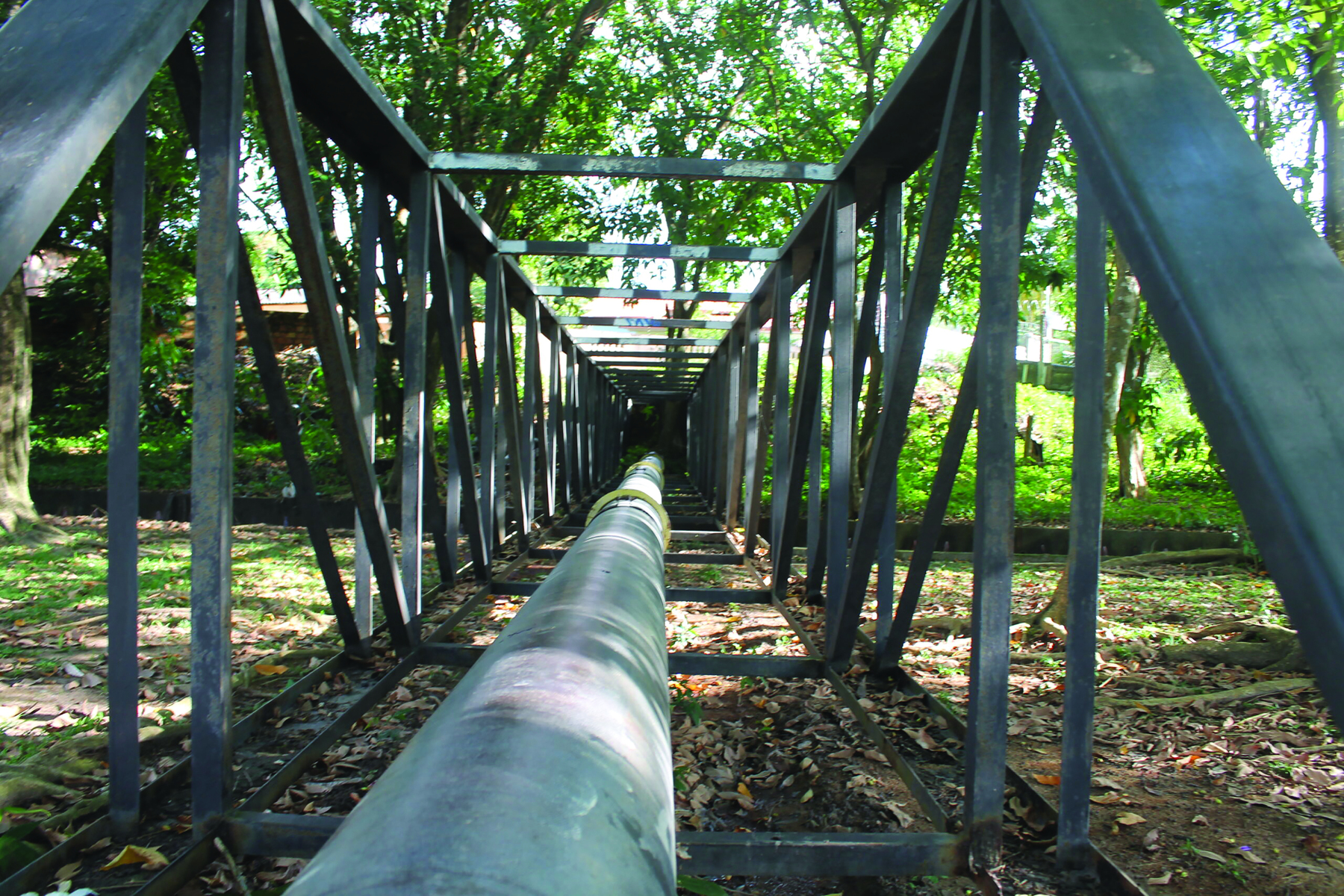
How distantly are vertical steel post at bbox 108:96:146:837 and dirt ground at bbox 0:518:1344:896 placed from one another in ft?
1.26

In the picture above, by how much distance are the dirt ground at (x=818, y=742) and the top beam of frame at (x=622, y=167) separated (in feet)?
7.93

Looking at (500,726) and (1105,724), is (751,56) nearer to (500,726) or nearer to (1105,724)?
(1105,724)

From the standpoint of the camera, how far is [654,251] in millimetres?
6391

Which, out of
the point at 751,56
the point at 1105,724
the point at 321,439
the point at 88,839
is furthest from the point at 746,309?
the point at 321,439

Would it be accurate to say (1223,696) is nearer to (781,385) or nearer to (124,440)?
(781,385)

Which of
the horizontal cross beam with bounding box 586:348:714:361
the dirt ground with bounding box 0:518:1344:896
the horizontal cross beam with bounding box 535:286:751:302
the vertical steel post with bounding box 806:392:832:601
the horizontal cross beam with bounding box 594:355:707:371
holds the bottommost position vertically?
the dirt ground with bounding box 0:518:1344:896

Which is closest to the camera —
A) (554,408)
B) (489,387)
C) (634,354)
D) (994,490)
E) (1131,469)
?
(994,490)

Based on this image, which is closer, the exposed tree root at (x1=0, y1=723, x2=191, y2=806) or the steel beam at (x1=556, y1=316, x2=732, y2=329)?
the exposed tree root at (x1=0, y1=723, x2=191, y2=806)

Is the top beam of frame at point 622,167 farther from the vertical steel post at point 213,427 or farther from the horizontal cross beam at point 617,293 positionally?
the horizontal cross beam at point 617,293

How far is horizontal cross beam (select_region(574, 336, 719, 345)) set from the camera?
12.4 meters

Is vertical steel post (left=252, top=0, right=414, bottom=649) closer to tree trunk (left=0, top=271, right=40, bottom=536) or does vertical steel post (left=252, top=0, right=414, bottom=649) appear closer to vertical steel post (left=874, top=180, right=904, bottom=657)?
vertical steel post (left=874, top=180, right=904, bottom=657)

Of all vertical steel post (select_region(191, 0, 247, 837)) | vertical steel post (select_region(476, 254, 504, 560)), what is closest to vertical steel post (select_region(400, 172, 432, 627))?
vertical steel post (select_region(191, 0, 247, 837))

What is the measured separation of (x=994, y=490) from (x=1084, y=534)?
253 mm

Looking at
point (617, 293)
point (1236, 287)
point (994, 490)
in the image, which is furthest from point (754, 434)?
point (1236, 287)
